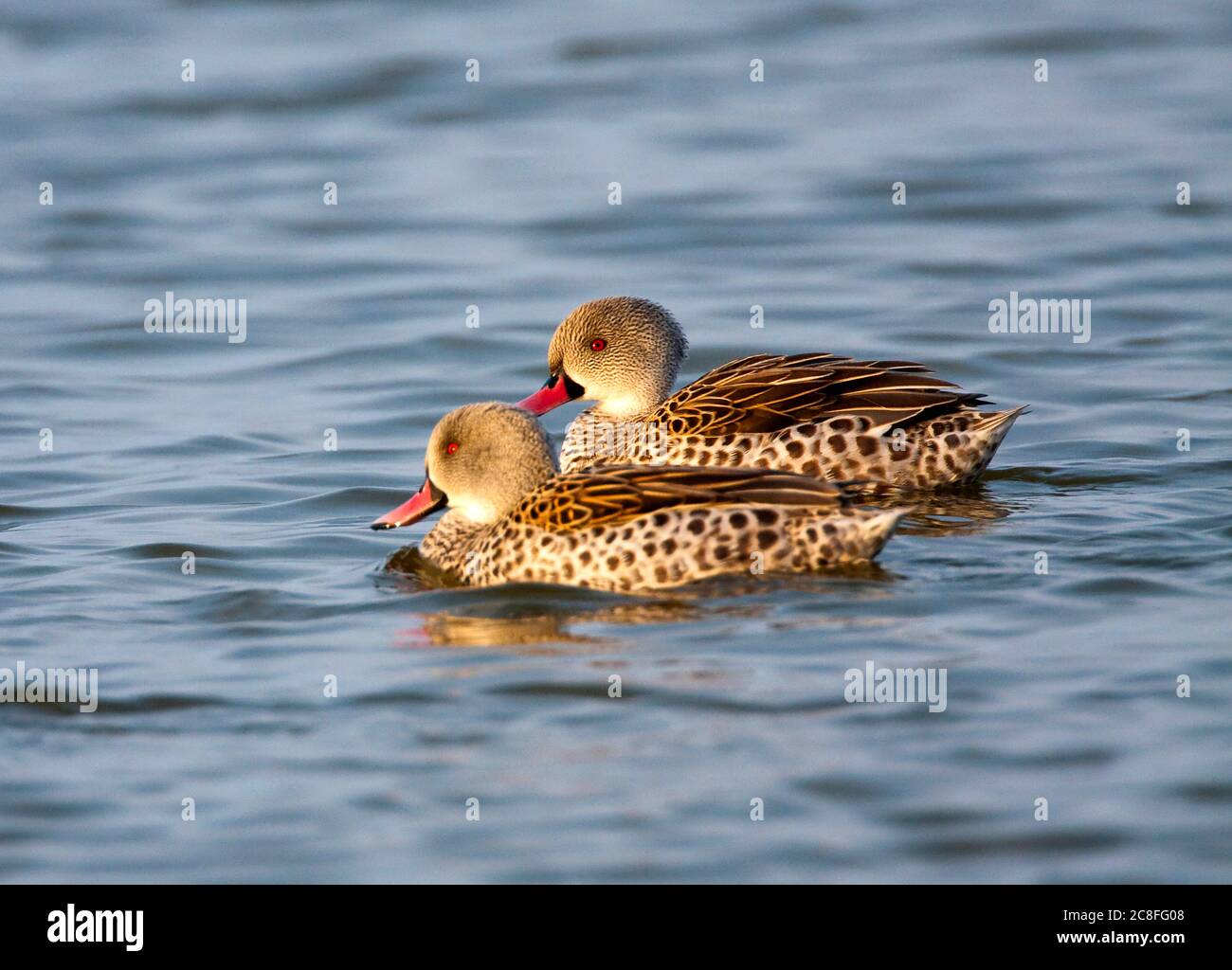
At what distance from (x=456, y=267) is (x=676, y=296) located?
2018 millimetres

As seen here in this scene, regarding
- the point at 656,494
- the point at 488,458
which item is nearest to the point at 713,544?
the point at 656,494

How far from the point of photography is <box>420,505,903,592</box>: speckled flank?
8383 mm

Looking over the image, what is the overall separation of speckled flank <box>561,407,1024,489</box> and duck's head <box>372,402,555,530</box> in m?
1.33

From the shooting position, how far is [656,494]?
27.8ft

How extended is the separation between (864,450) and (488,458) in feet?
7.05

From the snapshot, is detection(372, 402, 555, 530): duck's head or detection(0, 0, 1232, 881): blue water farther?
detection(372, 402, 555, 530): duck's head

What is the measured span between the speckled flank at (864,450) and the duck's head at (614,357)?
25.0 inches

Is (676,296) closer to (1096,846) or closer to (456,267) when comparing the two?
(456,267)

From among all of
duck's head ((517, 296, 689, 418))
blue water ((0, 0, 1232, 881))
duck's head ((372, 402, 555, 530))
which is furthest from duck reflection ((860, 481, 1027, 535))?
duck's head ((372, 402, 555, 530))

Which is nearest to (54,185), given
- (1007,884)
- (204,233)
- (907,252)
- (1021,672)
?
(204,233)

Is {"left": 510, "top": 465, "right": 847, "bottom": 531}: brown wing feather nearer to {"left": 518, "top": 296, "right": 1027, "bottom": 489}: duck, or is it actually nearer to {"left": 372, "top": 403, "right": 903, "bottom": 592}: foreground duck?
{"left": 372, "top": 403, "right": 903, "bottom": 592}: foreground duck

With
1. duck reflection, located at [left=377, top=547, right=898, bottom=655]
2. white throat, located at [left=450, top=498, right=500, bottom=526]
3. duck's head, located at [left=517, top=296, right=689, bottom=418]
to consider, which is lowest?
duck reflection, located at [left=377, top=547, right=898, bottom=655]

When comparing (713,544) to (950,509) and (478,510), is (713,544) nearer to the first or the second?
(478,510)

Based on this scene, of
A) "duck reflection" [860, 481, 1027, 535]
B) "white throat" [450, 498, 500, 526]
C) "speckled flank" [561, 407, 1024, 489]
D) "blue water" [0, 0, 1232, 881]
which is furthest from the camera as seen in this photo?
"speckled flank" [561, 407, 1024, 489]
